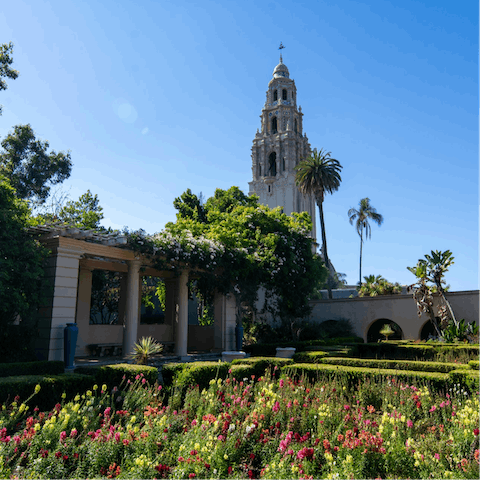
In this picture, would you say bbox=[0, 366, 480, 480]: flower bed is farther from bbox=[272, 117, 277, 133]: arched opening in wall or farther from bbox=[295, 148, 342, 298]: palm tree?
bbox=[272, 117, 277, 133]: arched opening in wall

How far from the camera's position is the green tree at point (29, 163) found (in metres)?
26.4

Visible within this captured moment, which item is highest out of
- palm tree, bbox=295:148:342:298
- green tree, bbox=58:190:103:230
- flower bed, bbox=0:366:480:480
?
palm tree, bbox=295:148:342:298

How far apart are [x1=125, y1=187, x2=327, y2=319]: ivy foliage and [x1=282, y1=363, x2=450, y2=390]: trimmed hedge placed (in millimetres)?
8072

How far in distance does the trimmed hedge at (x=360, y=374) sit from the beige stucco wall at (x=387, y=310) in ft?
59.7

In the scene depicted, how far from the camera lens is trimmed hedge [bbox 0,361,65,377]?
911 cm

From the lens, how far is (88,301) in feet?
59.0

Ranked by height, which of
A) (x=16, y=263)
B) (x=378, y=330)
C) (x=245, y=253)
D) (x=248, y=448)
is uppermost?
(x=245, y=253)

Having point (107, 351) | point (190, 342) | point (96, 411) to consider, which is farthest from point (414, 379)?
point (190, 342)

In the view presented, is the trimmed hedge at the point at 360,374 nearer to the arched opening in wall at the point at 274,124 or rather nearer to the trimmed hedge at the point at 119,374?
the trimmed hedge at the point at 119,374

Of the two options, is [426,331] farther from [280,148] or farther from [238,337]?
[280,148]

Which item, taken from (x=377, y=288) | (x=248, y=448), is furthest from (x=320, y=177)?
(x=248, y=448)

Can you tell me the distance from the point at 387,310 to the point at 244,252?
1290cm

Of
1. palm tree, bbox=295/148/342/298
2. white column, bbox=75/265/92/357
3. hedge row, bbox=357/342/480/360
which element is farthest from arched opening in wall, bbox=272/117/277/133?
white column, bbox=75/265/92/357

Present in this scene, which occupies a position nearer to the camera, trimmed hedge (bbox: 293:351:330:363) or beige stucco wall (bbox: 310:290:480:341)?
trimmed hedge (bbox: 293:351:330:363)
